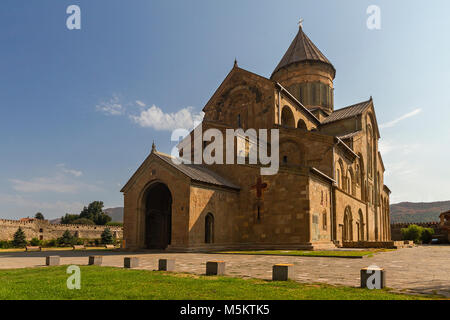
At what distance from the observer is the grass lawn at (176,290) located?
20.2 feet

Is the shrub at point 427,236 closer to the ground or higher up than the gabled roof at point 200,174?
closer to the ground

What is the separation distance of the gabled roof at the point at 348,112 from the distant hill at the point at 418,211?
112 meters

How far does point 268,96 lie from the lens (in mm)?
28094

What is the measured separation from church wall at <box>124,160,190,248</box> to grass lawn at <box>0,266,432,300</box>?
36.7 feet

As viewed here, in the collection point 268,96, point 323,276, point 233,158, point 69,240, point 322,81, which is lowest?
point 69,240

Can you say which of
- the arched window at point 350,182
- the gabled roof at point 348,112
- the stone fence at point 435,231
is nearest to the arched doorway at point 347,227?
the arched window at point 350,182

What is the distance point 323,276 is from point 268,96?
21114mm

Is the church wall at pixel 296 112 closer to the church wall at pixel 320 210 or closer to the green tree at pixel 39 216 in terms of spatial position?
the church wall at pixel 320 210

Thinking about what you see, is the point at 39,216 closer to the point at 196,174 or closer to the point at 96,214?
the point at 96,214

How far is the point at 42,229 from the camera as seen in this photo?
53062 mm

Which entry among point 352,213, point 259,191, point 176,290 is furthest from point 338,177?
point 176,290
